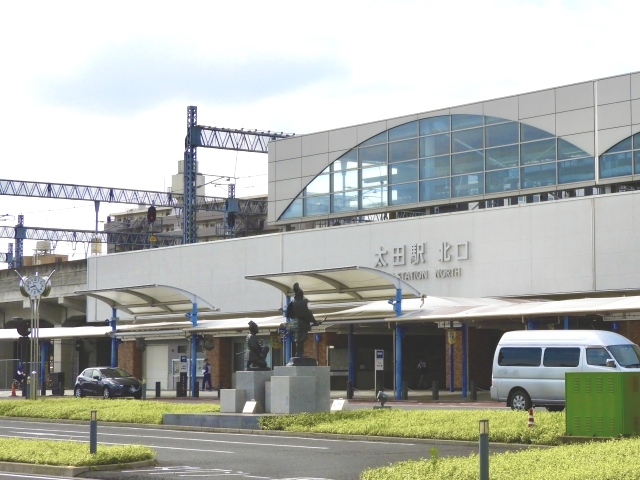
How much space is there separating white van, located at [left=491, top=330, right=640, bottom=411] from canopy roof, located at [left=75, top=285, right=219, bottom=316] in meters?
20.7

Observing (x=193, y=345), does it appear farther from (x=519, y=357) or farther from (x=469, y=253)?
(x=519, y=357)

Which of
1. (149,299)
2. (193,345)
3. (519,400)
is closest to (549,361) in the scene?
(519,400)

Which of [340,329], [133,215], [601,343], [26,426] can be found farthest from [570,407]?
[133,215]

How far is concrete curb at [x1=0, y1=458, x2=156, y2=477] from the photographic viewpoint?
1788cm

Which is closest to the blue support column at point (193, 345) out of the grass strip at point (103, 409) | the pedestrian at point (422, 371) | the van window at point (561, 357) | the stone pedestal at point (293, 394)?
the grass strip at point (103, 409)

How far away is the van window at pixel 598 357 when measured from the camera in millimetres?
28938

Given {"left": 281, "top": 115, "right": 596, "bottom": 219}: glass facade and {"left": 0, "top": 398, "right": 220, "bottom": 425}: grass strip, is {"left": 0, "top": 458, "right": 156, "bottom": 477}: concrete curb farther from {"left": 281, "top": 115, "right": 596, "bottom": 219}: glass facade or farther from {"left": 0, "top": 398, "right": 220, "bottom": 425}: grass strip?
{"left": 281, "top": 115, "right": 596, "bottom": 219}: glass facade

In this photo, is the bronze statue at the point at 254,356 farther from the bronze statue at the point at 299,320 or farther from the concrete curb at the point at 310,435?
the concrete curb at the point at 310,435

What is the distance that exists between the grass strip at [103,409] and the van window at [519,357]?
8.02 metres

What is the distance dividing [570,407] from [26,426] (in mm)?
18165

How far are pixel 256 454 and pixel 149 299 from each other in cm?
3090

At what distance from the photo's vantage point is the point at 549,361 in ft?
97.3

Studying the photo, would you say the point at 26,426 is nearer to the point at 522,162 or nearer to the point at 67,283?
the point at 522,162

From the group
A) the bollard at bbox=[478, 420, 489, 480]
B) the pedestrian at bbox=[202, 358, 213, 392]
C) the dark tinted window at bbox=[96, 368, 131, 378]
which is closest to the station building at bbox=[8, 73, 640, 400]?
the pedestrian at bbox=[202, 358, 213, 392]
